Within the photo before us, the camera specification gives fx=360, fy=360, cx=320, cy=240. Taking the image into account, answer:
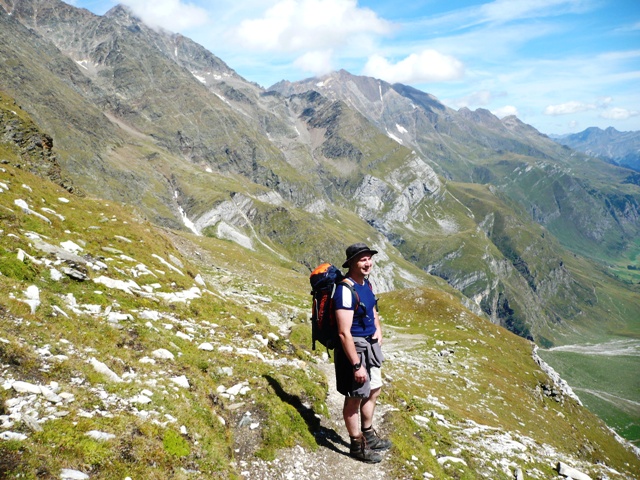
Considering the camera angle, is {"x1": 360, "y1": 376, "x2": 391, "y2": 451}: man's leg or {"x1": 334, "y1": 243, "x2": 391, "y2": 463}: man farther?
{"x1": 360, "y1": 376, "x2": 391, "y2": 451}: man's leg

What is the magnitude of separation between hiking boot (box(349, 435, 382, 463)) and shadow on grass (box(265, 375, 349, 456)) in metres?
0.44

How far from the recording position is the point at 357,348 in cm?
987

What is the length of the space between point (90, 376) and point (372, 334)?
7.14 metres

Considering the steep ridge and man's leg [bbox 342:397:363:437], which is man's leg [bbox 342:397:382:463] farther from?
the steep ridge

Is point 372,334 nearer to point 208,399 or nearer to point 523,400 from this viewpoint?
point 208,399

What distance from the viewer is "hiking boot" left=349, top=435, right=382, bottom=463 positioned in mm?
10688

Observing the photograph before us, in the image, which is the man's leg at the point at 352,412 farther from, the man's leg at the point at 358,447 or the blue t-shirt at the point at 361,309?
the blue t-shirt at the point at 361,309

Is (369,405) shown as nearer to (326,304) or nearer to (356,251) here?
(326,304)

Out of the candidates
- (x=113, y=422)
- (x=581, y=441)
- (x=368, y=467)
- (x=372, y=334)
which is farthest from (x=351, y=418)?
(x=581, y=441)

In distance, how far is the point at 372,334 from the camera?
10.1 meters

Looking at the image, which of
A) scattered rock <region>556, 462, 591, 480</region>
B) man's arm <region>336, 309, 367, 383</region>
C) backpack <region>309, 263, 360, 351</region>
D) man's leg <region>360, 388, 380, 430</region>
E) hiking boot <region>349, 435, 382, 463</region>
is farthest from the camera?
scattered rock <region>556, 462, 591, 480</region>

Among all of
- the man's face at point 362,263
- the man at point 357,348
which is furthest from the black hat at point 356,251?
the man's face at point 362,263

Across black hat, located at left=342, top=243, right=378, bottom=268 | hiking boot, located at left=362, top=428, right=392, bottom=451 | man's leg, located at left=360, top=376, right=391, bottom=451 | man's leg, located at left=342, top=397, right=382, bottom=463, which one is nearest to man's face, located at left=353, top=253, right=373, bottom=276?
black hat, located at left=342, top=243, right=378, bottom=268

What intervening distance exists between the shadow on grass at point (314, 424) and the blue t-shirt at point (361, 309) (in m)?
4.12
